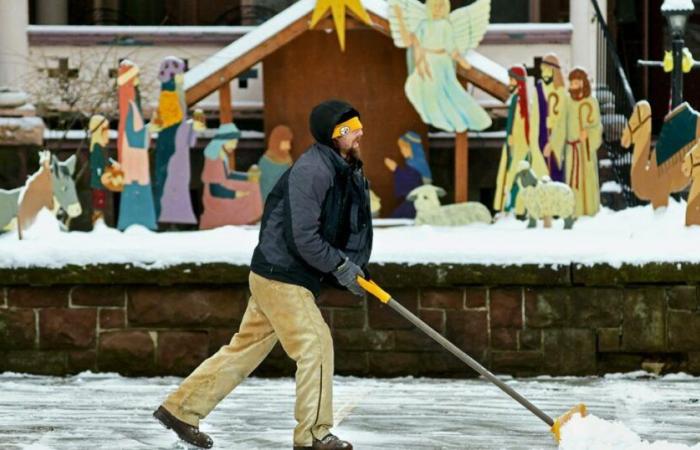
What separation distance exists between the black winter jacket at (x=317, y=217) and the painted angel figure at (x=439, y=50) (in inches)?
209

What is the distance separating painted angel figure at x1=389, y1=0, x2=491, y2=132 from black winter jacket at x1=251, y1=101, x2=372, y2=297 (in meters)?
5.32

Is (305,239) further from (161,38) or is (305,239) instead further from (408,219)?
(161,38)

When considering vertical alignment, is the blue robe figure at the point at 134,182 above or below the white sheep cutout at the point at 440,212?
above

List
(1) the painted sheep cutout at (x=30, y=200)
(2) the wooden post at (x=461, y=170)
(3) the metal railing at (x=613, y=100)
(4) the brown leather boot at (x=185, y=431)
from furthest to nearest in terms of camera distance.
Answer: (3) the metal railing at (x=613, y=100)
(2) the wooden post at (x=461, y=170)
(1) the painted sheep cutout at (x=30, y=200)
(4) the brown leather boot at (x=185, y=431)

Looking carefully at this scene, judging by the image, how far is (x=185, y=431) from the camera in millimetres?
8930

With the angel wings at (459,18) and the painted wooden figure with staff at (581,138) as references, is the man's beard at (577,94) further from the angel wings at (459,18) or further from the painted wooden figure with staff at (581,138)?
the angel wings at (459,18)

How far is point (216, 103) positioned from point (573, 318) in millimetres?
6144

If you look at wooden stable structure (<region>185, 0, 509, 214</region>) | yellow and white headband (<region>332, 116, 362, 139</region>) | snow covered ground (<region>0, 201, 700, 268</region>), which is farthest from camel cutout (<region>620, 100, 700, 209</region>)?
yellow and white headband (<region>332, 116, 362, 139</region>)

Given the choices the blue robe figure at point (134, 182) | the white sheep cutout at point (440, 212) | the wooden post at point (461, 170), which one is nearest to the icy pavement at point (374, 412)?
the blue robe figure at point (134, 182)

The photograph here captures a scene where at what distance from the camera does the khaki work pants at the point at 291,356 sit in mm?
8609

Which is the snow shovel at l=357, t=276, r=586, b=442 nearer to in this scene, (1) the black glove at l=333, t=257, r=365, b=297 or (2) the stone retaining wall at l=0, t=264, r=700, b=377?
(1) the black glove at l=333, t=257, r=365, b=297

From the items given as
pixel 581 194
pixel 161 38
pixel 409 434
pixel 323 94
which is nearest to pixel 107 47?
pixel 161 38

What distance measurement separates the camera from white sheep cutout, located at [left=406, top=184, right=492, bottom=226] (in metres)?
13.7

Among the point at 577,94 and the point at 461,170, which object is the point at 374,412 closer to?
the point at 577,94
